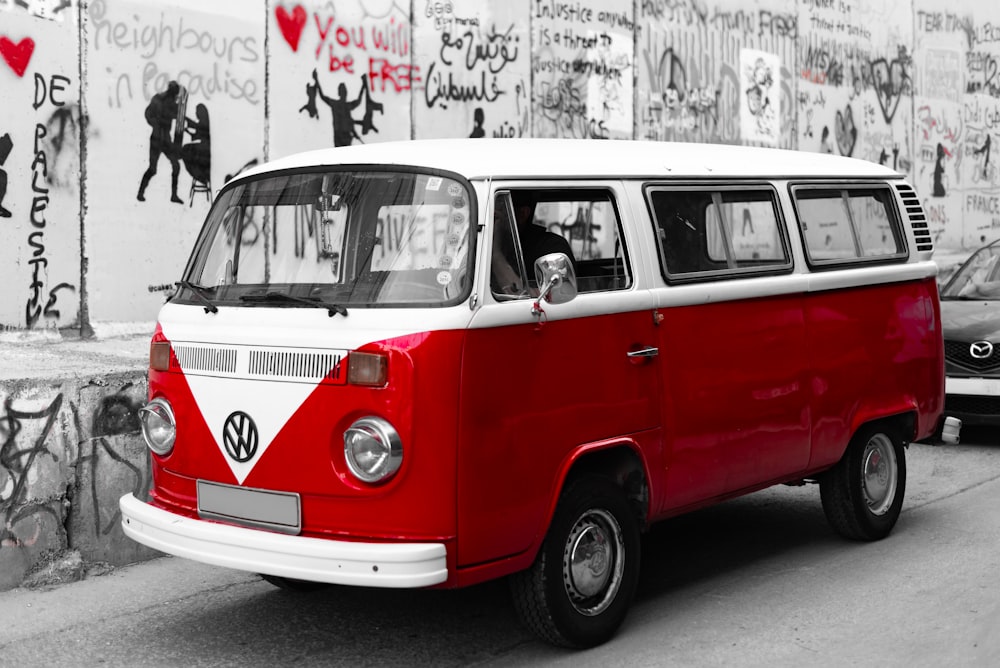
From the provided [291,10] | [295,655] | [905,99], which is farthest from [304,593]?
[905,99]

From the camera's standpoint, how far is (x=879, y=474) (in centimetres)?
722

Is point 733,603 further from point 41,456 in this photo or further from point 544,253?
point 41,456

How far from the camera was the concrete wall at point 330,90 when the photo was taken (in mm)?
9305


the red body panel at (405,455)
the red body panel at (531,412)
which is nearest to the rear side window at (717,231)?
the red body panel at (531,412)

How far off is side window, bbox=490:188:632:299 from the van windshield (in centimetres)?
20

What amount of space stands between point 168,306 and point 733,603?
2903 mm

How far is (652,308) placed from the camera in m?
5.58

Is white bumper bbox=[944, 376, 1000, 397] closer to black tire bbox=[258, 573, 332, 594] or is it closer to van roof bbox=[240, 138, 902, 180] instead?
van roof bbox=[240, 138, 902, 180]

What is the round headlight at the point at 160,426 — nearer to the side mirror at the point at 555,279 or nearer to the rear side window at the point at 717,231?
the side mirror at the point at 555,279

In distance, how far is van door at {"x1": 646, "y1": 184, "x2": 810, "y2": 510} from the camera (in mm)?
5707

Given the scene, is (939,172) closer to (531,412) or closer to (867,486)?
(867,486)

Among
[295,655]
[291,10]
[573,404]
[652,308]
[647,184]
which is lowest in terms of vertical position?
[295,655]

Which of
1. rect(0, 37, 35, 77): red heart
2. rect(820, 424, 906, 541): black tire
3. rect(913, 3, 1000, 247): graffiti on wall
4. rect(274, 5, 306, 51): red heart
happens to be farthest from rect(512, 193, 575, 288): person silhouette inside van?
rect(913, 3, 1000, 247): graffiti on wall

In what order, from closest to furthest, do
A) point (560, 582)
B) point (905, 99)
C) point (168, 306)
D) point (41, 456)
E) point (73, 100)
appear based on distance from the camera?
1. point (560, 582)
2. point (168, 306)
3. point (41, 456)
4. point (73, 100)
5. point (905, 99)
